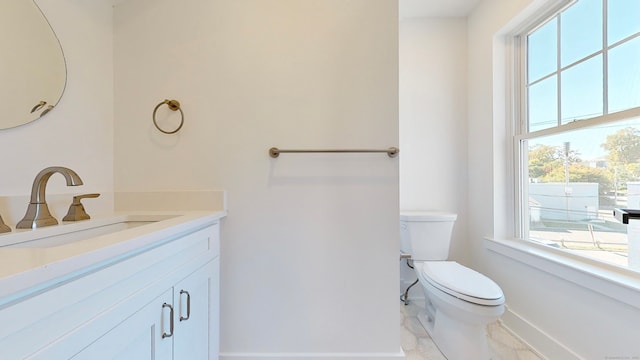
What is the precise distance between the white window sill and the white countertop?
1.69 meters

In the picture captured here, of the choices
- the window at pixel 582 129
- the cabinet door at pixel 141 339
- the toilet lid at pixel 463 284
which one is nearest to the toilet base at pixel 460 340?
the toilet lid at pixel 463 284

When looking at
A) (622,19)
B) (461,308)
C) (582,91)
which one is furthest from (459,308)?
(622,19)

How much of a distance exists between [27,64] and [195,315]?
1.07 meters

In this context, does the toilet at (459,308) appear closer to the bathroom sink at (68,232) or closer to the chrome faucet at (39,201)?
the bathroom sink at (68,232)

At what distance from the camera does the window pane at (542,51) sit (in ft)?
5.05

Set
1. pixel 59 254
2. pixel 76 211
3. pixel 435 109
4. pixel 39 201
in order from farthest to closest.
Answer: pixel 435 109 < pixel 76 211 < pixel 39 201 < pixel 59 254

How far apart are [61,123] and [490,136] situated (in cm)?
235

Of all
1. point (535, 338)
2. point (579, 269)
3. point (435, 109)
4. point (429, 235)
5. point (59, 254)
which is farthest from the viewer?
point (435, 109)

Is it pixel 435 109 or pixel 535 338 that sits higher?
pixel 435 109

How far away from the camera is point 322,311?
128 centimetres

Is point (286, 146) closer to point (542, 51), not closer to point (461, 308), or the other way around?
Answer: point (461, 308)

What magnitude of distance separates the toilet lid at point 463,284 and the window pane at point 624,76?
1.01 meters

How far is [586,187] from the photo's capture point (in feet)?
4.45

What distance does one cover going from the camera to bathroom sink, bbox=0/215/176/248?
29.9 inches
